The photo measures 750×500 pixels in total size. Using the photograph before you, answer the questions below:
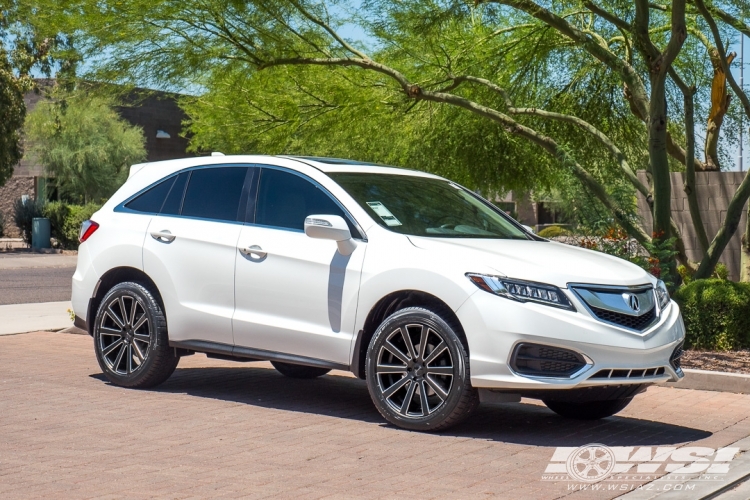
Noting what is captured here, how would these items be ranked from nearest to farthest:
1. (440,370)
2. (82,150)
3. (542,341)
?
(542,341), (440,370), (82,150)

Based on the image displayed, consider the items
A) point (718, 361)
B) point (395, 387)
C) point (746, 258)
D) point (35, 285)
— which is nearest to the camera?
point (395, 387)

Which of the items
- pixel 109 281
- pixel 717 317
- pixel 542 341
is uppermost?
pixel 109 281

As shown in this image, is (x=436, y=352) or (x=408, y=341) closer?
(x=436, y=352)

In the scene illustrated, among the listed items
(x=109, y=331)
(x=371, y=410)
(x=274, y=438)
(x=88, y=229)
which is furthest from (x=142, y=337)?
(x=274, y=438)

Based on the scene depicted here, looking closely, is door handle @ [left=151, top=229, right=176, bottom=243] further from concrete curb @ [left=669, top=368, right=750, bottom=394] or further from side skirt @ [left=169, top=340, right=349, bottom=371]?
concrete curb @ [left=669, top=368, right=750, bottom=394]

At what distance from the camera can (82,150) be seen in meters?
44.2

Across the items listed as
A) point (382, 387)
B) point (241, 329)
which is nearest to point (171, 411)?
point (241, 329)

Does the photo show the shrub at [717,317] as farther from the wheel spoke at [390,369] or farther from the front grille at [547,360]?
the wheel spoke at [390,369]

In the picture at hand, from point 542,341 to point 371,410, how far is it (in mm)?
1906

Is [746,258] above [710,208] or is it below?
below

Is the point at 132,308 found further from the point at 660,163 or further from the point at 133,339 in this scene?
the point at 660,163

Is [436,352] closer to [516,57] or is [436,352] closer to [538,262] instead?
[538,262]

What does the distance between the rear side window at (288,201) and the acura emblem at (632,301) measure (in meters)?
2.04

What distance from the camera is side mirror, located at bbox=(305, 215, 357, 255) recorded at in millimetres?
7453
